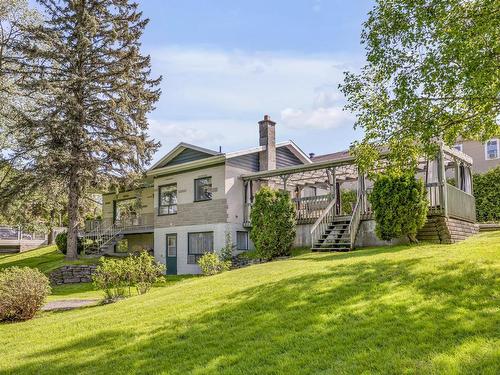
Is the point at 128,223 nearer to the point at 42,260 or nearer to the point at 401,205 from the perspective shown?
the point at 42,260

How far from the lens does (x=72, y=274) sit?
74.8 feet

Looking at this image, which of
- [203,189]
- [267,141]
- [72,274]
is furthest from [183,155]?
[72,274]

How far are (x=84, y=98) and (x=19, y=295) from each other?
14875 millimetres

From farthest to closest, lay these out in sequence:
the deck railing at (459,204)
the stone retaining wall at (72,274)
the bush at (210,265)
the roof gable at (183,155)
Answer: the roof gable at (183,155) < the stone retaining wall at (72,274) < the bush at (210,265) < the deck railing at (459,204)

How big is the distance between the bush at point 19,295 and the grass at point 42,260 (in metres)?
11.1

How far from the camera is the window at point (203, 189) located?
23078 mm

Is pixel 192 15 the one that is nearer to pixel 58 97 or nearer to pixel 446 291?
pixel 446 291

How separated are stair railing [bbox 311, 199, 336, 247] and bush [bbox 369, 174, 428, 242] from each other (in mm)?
3088

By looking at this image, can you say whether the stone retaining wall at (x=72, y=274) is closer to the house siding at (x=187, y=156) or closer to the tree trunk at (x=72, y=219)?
the tree trunk at (x=72, y=219)

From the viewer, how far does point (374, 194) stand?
15.7m

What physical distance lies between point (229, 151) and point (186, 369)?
16.8 m

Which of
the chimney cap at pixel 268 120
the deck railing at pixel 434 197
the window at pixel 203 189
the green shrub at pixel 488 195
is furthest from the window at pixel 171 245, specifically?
the green shrub at pixel 488 195

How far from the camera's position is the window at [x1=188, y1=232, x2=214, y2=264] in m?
22.7

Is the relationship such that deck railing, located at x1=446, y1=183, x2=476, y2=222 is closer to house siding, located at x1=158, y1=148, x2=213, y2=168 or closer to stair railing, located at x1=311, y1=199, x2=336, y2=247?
stair railing, located at x1=311, y1=199, x2=336, y2=247
